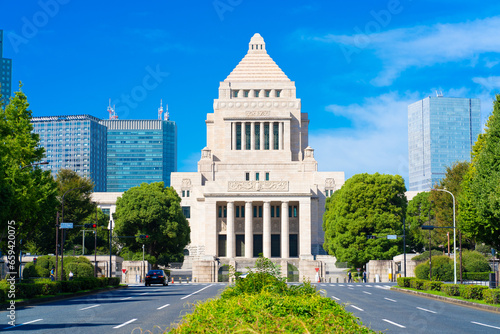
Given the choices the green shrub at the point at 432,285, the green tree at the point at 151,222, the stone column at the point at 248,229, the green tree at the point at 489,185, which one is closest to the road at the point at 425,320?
the green tree at the point at 489,185

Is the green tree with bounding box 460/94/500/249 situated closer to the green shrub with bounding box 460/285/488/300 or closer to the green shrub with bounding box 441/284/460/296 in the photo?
the green shrub with bounding box 460/285/488/300

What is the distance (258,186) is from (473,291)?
55853 mm

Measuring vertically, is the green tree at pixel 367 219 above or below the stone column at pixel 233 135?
below

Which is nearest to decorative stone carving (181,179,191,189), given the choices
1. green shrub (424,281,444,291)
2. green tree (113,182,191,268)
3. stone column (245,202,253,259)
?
stone column (245,202,253,259)

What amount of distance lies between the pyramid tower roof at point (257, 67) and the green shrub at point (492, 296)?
81.5m

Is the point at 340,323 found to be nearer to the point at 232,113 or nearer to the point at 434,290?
the point at 434,290

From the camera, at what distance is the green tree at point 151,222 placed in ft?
255

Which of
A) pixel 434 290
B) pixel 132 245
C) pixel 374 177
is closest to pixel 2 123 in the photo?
pixel 434 290

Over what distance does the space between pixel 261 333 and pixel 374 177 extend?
71605 millimetres

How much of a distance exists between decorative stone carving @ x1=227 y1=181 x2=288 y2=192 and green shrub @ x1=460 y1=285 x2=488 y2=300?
177ft

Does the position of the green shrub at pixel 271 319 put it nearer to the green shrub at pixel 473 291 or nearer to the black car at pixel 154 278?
the green shrub at pixel 473 291

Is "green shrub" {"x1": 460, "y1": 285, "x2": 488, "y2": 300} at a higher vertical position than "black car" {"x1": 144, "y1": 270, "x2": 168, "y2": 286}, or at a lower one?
higher

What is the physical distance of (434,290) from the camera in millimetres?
39344

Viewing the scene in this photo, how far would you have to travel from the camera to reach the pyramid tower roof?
10831 centimetres
